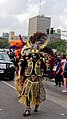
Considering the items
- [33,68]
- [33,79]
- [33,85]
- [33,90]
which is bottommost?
[33,90]

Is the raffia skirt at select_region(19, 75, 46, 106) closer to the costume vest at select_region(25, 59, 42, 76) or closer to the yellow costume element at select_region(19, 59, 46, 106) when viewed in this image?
the yellow costume element at select_region(19, 59, 46, 106)

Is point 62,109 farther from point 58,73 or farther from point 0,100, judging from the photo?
point 58,73

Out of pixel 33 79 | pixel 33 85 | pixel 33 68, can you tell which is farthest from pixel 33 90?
pixel 33 68

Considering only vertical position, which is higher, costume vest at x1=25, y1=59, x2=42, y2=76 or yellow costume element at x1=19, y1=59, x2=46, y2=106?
costume vest at x1=25, y1=59, x2=42, y2=76

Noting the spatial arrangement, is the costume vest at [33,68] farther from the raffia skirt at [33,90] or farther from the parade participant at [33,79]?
the raffia skirt at [33,90]

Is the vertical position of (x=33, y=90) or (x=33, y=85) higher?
(x=33, y=85)

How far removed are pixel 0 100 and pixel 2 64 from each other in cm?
762

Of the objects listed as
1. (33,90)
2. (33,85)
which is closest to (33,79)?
(33,85)

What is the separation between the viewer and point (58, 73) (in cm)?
1672

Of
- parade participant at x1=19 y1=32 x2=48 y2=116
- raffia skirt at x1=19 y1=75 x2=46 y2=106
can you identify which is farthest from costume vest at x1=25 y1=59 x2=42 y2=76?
raffia skirt at x1=19 y1=75 x2=46 y2=106

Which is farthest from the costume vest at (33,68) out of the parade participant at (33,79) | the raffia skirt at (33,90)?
the raffia skirt at (33,90)

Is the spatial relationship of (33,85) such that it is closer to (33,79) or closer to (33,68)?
(33,79)

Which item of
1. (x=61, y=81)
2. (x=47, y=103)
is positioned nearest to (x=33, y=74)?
(x=47, y=103)

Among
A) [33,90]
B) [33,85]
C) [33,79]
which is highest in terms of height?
[33,79]
